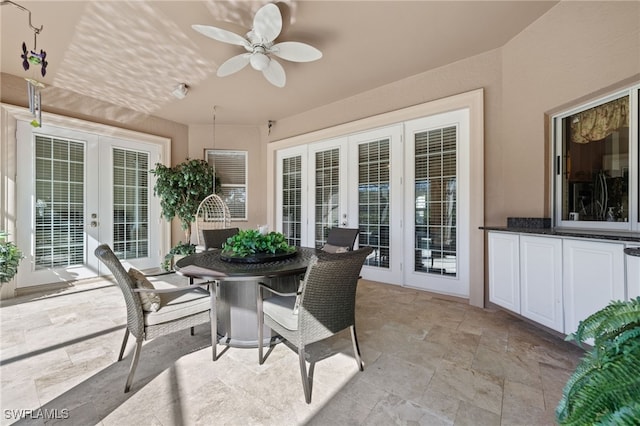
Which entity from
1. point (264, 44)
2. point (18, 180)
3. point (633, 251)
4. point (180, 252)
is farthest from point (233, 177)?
point (633, 251)

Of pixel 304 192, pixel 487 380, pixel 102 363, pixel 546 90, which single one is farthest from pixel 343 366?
pixel 304 192

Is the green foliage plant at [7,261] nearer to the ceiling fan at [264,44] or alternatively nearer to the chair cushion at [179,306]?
the chair cushion at [179,306]

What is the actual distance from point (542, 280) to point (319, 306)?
6.43 ft

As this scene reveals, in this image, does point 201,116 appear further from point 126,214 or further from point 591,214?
point 591,214

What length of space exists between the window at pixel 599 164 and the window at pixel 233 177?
505 centimetres

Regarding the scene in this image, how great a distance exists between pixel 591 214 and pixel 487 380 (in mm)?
1822

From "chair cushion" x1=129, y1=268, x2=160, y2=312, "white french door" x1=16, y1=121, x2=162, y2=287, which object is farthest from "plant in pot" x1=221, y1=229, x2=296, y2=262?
"white french door" x1=16, y1=121, x2=162, y2=287

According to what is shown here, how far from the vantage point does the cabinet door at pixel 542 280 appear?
209 cm

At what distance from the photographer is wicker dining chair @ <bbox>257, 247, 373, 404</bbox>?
5.23 ft

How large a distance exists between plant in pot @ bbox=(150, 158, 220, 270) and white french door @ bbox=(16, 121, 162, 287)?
0.43 m

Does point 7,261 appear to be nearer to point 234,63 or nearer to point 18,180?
point 18,180

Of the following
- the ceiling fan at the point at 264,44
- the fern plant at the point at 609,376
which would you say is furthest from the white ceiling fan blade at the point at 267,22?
the fern plant at the point at 609,376

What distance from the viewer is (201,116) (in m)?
5.01

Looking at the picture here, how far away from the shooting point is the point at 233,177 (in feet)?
18.6
